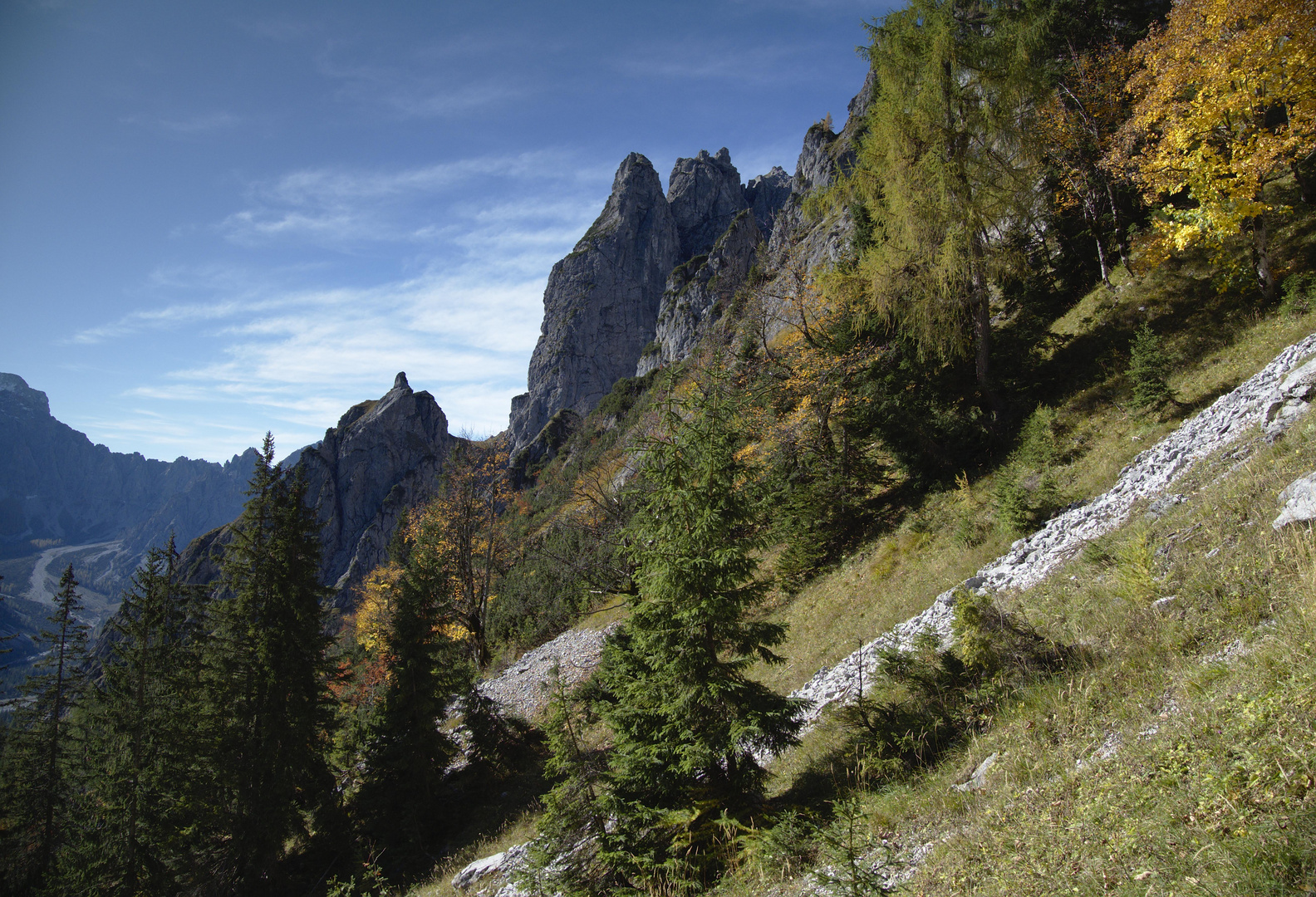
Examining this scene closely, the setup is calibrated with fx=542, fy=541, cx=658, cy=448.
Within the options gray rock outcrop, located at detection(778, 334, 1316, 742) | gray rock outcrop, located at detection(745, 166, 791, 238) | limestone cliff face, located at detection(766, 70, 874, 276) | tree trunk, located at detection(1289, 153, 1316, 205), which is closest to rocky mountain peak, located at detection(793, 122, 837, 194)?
limestone cliff face, located at detection(766, 70, 874, 276)

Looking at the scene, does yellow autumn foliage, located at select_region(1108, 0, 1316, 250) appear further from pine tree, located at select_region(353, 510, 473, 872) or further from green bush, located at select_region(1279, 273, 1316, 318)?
pine tree, located at select_region(353, 510, 473, 872)

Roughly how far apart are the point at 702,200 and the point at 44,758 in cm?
12968

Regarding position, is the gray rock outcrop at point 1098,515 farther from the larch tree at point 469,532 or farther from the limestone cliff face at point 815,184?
the larch tree at point 469,532

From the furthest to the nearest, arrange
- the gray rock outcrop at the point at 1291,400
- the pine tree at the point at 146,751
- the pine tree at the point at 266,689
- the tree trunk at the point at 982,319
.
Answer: the pine tree at the point at 146,751
the tree trunk at the point at 982,319
the pine tree at the point at 266,689
the gray rock outcrop at the point at 1291,400

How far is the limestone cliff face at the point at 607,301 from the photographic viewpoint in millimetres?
115125

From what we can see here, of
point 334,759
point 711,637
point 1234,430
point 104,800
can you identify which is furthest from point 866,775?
point 104,800

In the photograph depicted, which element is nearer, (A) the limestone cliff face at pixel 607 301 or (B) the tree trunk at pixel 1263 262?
(B) the tree trunk at pixel 1263 262

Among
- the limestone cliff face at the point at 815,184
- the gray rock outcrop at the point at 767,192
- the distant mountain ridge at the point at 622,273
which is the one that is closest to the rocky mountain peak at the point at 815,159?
the limestone cliff face at the point at 815,184

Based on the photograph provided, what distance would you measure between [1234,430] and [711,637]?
866cm

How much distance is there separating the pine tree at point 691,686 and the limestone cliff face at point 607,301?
106m

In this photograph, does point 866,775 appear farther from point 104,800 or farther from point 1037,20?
point 1037,20

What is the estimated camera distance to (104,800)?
14.9 m

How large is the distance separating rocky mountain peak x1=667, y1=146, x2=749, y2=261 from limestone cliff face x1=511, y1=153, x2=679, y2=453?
10.4 feet

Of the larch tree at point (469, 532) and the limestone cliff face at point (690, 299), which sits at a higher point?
the limestone cliff face at point (690, 299)
